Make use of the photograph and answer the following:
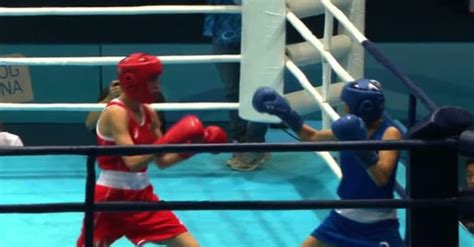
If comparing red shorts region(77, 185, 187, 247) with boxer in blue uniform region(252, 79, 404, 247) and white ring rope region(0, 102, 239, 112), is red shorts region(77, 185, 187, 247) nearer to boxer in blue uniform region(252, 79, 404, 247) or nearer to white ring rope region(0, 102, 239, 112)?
boxer in blue uniform region(252, 79, 404, 247)

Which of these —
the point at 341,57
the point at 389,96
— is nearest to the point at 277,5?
the point at 341,57

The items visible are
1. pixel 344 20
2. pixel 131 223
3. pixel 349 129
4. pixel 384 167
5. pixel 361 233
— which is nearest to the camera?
pixel 349 129

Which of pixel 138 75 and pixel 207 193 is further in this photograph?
pixel 207 193

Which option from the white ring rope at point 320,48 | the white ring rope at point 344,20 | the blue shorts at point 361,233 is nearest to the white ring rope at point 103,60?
the white ring rope at point 320,48

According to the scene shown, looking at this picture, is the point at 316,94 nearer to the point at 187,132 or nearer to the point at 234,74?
the point at 234,74

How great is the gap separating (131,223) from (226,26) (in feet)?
5.94

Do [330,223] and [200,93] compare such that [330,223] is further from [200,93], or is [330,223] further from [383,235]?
[200,93]

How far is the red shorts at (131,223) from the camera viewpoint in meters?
3.30

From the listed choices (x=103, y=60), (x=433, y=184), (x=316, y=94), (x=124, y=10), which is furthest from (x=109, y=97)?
(x=433, y=184)

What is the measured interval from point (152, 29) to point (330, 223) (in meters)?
3.12

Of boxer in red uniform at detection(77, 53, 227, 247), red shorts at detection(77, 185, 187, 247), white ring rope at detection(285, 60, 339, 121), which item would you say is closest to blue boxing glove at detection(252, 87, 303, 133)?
boxer in red uniform at detection(77, 53, 227, 247)

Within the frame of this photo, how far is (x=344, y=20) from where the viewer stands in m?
4.09

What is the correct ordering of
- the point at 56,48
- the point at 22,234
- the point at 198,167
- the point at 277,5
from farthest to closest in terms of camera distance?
the point at 56,48 → the point at 198,167 → the point at 277,5 → the point at 22,234

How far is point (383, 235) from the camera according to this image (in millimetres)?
3193
